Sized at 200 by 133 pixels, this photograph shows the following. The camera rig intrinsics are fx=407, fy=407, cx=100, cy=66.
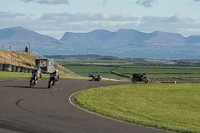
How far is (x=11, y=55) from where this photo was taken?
245ft

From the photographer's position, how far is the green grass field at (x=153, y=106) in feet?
64.9

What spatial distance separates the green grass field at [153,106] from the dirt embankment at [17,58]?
39.9 metres

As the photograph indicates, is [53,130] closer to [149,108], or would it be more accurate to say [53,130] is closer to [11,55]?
[149,108]

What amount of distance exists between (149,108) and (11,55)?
52434mm

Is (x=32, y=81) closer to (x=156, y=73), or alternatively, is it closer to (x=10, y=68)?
(x=10, y=68)

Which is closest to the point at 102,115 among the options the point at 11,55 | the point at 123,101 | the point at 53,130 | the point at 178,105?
the point at 53,130

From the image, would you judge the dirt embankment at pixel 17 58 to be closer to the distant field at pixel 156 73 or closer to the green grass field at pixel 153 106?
the distant field at pixel 156 73

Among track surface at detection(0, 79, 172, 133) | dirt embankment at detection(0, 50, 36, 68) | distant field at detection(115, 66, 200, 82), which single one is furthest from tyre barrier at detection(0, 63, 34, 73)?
distant field at detection(115, 66, 200, 82)

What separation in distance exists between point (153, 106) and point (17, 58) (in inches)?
2005

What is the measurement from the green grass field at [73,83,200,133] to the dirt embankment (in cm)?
3986

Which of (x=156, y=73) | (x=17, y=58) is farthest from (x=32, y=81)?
(x=156, y=73)

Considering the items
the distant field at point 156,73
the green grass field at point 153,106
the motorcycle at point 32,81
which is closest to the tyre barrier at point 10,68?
the motorcycle at point 32,81

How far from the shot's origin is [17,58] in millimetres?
74688

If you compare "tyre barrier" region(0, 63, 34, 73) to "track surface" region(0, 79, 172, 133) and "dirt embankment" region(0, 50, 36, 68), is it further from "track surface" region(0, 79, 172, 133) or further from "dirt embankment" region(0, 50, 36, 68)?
"track surface" region(0, 79, 172, 133)
